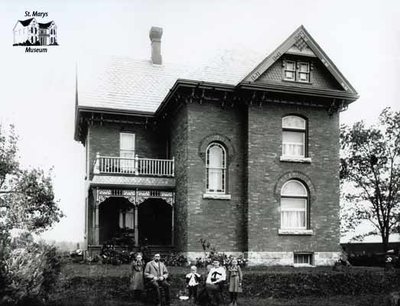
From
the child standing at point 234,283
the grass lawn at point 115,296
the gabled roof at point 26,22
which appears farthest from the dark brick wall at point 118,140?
the child standing at point 234,283

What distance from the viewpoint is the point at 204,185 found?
22547 mm

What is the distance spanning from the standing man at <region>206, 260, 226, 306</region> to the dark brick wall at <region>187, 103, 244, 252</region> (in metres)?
5.86

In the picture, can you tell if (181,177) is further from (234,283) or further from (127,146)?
(234,283)

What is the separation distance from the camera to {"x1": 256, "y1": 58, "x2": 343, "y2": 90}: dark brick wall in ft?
75.4

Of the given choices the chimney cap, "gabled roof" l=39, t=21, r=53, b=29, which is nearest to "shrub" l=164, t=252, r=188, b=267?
"gabled roof" l=39, t=21, r=53, b=29

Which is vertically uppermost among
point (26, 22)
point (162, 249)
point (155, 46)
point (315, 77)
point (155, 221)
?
point (155, 46)

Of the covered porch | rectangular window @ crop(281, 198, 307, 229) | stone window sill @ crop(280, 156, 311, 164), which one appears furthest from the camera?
the covered porch

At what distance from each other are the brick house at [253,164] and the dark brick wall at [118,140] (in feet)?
4.97

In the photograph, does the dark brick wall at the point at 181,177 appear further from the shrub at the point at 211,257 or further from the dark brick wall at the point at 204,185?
the shrub at the point at 211,257

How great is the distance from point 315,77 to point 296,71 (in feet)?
2.97

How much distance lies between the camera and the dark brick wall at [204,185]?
876 inches

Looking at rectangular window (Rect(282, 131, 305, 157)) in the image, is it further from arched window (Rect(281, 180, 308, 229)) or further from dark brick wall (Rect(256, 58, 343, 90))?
dark brick wall (Rect(256, 58, 343, 90))

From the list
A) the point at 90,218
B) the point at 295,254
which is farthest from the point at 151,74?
the point at 295,254

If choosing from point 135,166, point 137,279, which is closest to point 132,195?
point 135,166
